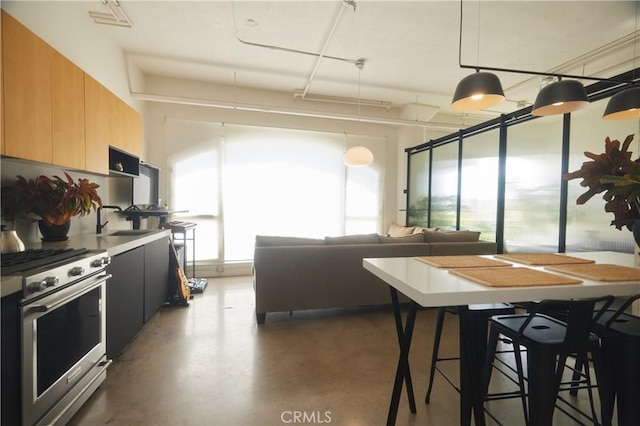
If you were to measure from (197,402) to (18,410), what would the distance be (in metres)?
0.84

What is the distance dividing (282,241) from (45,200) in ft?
6.24

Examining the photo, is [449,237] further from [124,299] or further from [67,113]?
[67,113]

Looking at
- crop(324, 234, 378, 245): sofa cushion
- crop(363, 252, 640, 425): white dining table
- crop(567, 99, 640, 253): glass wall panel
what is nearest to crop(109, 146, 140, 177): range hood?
crop(324, 234, 378, 245): sofa cushion

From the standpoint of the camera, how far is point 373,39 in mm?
3320

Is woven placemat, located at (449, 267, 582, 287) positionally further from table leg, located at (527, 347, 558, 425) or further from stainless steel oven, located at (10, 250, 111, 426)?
stainless steel oven, located at (10, 250, 111, 426)

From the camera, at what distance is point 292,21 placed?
3.01 meters

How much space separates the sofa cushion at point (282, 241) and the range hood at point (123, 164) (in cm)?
162

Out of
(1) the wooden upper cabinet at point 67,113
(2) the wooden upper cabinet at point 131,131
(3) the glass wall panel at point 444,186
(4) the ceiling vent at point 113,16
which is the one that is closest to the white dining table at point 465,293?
(1) the wooden upper cabinet at point 67,113

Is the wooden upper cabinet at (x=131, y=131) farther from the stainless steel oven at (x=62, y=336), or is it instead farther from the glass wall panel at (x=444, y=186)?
the glass wall panel at (x=444, y=186)

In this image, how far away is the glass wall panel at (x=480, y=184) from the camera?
4164mm

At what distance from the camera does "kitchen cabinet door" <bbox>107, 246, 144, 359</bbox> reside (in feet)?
6.70

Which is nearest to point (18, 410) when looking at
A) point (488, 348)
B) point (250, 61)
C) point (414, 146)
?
point (488, 348)

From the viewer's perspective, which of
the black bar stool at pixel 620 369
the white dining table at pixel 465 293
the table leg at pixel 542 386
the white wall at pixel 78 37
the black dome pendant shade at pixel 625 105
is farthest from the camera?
the white wall at pixel 78 37

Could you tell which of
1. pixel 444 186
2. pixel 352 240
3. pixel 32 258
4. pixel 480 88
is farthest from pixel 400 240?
pixel 32 258
